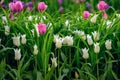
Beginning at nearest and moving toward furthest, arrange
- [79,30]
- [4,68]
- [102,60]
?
[4,68] → [102,60] → [79,30]

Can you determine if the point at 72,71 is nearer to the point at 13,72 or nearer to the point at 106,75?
the point at 106,75

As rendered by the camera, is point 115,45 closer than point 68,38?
No

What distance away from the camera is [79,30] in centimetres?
327

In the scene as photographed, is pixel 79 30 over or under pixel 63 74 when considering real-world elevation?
over

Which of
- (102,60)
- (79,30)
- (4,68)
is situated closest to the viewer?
(4,68)

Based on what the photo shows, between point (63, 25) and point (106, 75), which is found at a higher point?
point (63, 25)

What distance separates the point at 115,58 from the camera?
310 cm

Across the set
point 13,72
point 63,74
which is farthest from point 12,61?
point 63,74

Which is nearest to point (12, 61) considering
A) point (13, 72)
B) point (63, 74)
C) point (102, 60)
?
point (13, 72)

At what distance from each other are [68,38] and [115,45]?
0.49 m

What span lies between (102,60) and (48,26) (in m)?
0.54

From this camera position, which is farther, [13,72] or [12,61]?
[12,61]

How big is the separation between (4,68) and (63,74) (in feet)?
1.43

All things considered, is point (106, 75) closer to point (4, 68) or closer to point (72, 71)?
point (72, 71)
